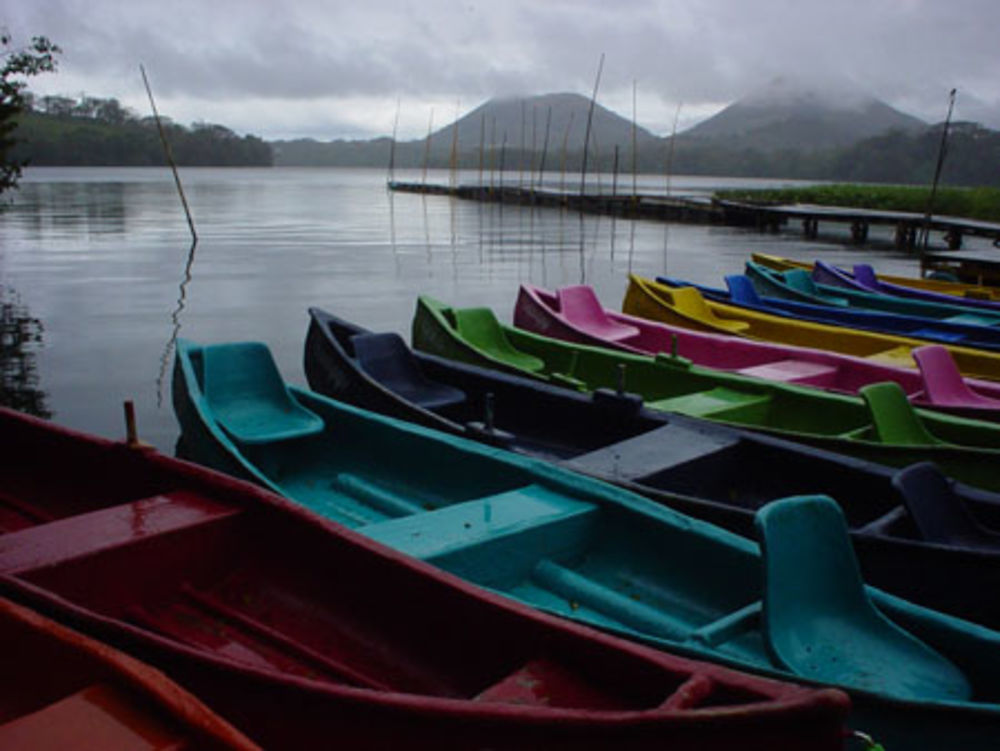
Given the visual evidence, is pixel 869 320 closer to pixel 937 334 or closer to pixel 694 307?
pixel 937 334

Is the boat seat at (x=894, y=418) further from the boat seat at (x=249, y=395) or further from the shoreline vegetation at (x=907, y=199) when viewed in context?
the shoreline vegetation at (x=907, y=199)

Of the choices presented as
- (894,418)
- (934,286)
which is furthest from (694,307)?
(934,286)

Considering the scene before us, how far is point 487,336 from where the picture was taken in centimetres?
891

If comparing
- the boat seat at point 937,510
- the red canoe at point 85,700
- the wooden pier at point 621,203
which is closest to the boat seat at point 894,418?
the boat seat at point 937,510

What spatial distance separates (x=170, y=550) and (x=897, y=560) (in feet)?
10.4

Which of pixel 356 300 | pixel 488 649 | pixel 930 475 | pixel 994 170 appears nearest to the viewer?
pixel 488 649

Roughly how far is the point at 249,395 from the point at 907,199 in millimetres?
48974

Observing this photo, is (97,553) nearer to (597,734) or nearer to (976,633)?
(597,734)

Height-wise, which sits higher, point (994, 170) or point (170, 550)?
point (994, 170)

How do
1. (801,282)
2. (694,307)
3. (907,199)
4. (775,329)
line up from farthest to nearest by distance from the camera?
1. (907,199)
2. (801,282)
3. (694,307)
4. (775,329)

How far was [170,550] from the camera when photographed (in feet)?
11.5

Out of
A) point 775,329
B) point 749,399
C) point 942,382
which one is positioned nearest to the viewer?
point 749,399

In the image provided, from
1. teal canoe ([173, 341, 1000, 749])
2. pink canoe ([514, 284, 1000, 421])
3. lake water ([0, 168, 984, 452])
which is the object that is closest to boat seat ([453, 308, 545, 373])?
pink canoe ([514, 284, 1000, 421])

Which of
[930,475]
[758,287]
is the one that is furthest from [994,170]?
[930,475]
